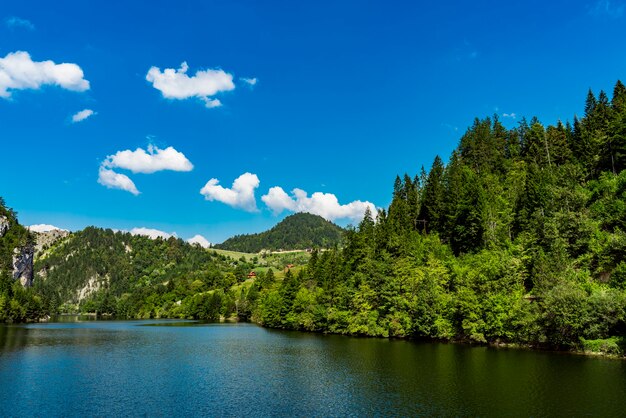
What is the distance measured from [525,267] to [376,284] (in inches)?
1327

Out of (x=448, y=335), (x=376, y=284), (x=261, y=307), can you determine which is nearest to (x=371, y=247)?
(x=376, y=284)

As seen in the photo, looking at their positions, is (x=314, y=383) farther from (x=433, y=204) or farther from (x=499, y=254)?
(x=433, y=204)

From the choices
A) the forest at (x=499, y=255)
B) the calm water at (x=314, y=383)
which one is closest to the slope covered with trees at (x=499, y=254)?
the forest at (x=499, y=255)

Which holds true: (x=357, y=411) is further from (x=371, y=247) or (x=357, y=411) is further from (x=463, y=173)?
(x=463, y=173)

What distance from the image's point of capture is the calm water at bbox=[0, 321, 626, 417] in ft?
122

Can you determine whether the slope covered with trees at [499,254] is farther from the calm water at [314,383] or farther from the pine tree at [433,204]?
the calm water at [314,383]

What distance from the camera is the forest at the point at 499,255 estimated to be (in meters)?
68.9

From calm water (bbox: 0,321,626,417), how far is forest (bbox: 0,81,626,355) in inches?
284

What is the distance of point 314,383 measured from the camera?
48.6 m

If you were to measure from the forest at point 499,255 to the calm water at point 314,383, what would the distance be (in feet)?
23.7

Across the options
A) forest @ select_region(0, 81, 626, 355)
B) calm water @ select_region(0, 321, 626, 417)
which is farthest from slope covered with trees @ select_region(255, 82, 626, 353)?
calm water @ select_region(0, 321, 626, 417)

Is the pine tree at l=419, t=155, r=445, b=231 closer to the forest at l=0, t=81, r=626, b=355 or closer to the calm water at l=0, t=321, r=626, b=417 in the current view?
the forest at l=0, t=81, r=626, b=355

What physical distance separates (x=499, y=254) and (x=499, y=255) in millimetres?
830

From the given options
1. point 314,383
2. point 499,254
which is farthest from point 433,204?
point 314,383
